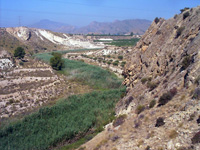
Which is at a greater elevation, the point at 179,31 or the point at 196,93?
the point at 179,31

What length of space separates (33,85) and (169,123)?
97.0ft

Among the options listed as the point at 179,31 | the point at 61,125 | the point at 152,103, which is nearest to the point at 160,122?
the point at 152,103

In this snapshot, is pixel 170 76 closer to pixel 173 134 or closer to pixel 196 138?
pixel 173 134

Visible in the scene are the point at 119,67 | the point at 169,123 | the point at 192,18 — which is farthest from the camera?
the point at 119,67

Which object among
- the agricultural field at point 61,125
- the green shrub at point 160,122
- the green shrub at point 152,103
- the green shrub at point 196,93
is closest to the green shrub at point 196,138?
the green shrub at point 160,122

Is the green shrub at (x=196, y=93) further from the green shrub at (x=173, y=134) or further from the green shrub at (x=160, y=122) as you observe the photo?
the green shrub at (x=173, y=134)

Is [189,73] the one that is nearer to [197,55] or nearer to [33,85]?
[197,55]

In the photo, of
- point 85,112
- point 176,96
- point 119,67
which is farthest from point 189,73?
point 119,67

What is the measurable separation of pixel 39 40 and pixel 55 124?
326 feet

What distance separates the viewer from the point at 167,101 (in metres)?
12.1

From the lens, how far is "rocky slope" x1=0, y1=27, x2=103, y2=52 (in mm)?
90625

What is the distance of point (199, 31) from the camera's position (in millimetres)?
15711

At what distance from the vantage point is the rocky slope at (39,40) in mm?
90625

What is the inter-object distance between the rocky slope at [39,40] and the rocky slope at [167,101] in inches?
3051
